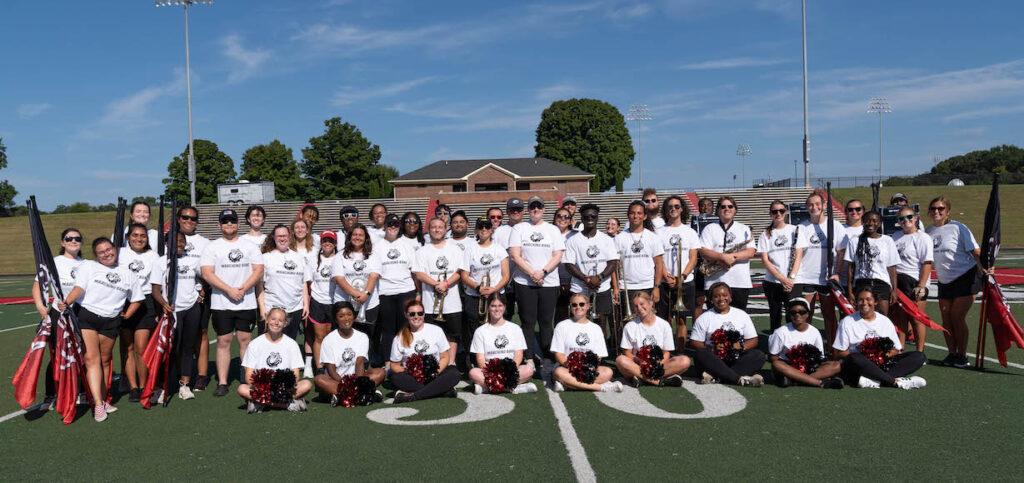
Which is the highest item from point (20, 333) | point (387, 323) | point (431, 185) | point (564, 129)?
point (564, 129)

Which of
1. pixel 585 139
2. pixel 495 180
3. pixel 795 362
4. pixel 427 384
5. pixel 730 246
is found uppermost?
pixel 585 139

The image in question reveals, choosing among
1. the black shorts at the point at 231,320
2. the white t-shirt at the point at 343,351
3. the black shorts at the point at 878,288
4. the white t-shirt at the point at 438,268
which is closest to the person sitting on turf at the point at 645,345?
the white t-shirt at the point at 438,268

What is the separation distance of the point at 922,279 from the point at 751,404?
10.3 ft

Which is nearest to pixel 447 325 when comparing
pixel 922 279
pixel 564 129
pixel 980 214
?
pixel 922 279

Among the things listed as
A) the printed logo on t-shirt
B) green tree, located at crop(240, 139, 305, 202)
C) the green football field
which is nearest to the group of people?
the printed logo on t-shirt

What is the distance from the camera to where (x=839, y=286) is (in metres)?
6.86

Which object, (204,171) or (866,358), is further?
(204,171)

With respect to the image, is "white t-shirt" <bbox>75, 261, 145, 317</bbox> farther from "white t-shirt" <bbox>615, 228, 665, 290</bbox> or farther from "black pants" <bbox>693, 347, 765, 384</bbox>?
"black pants" <bbox>693, 347, 765, 384</bbox>

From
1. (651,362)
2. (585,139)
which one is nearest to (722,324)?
(651,362)

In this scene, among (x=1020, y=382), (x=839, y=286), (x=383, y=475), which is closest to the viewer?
(x=383, y=475)

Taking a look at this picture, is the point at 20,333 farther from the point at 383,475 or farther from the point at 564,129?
the point at 564,129

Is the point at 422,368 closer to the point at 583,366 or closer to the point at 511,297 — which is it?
the point at 583,366

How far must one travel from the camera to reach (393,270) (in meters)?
6.68

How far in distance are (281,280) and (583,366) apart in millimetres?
3094
